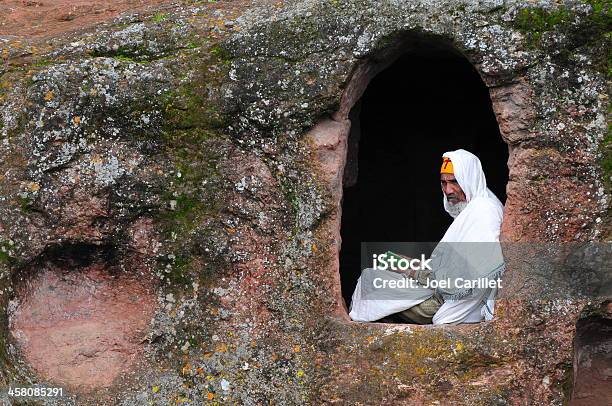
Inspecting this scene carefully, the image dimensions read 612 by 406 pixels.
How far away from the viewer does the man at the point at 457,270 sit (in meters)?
8.70

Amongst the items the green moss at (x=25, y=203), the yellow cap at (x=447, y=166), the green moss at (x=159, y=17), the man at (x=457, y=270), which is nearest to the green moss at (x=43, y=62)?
the green moss at (x=159, y=17)

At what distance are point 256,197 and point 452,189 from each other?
138 cm

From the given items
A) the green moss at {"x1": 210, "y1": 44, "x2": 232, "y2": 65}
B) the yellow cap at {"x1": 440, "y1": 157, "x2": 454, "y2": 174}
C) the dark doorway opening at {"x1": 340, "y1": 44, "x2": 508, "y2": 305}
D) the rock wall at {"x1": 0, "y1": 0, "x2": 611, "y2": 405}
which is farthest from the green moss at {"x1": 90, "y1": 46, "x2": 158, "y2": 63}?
the dark doorway opening at {"x1": 340, "y1": 44, "x2": 508, "y2": 305}

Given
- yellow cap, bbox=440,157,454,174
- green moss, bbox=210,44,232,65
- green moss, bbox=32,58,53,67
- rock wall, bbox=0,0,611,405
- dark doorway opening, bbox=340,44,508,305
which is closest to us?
rock wall, bbox=0,0,611,405

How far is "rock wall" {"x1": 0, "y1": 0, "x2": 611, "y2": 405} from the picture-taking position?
8453 millimetres

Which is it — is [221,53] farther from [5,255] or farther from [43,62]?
[5,255]

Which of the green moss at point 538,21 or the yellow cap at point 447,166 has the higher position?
the green moss at point 538,21

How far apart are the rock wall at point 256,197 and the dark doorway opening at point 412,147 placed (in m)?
2.33

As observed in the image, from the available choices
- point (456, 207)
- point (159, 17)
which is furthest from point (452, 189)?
point (159, 17)

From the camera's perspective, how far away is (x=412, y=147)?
11.4m

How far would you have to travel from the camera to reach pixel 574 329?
840 centimetres

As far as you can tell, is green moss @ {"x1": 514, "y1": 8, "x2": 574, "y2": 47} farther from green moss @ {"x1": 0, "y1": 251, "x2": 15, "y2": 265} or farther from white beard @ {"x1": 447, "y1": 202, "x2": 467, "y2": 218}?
green moss @ {"x1": 0, "y1": 251, "x2": 15, "y2": 265}

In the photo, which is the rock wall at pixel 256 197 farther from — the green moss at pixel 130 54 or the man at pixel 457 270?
the man at pixel 457 270

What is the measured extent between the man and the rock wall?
8.9 inches
